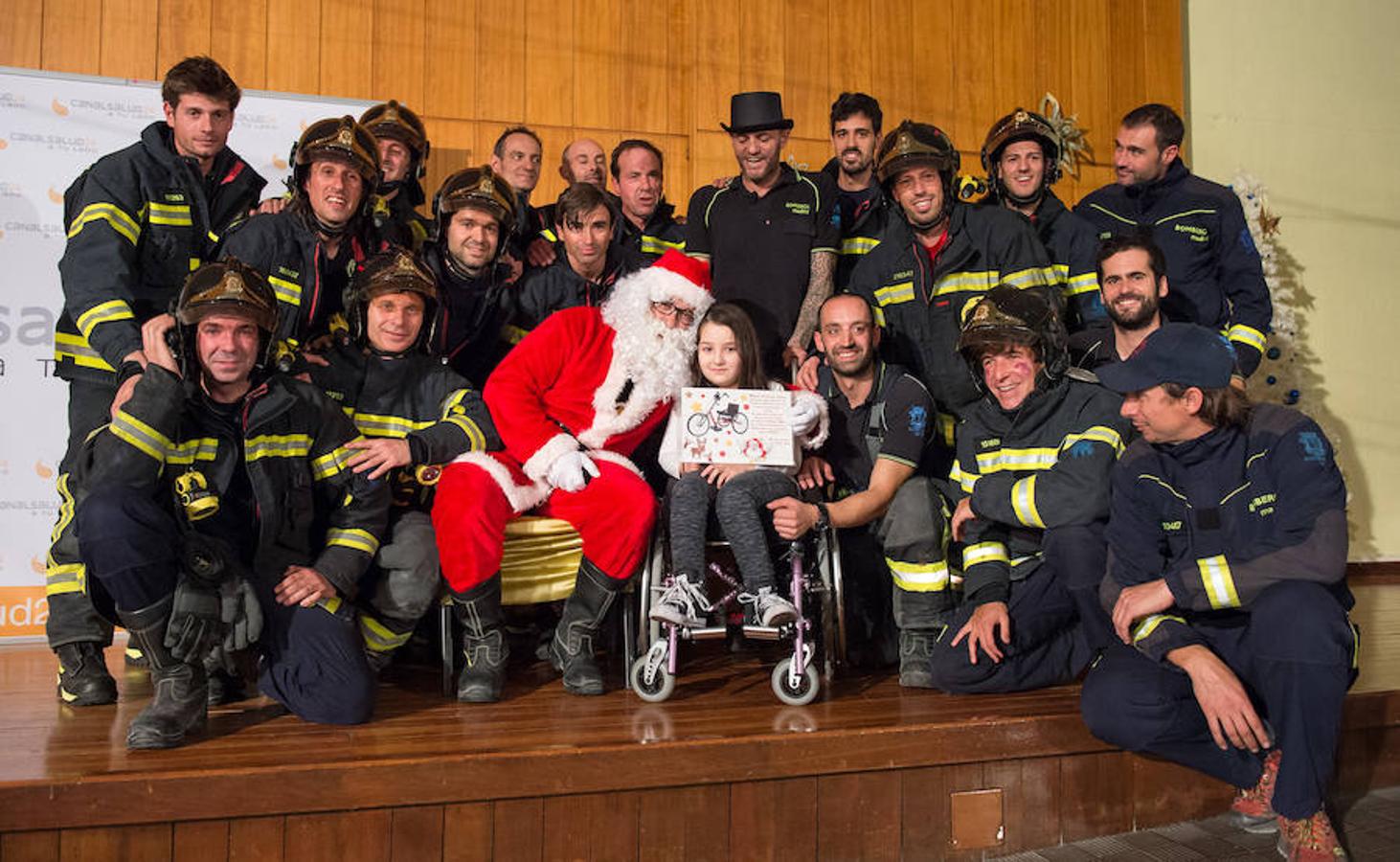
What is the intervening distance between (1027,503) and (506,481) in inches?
66.0

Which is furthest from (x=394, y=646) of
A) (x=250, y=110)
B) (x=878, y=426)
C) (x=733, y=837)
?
(x=250, y=110)

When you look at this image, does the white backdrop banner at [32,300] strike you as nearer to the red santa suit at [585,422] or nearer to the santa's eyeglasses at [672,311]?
the red santa suit at [585,422]

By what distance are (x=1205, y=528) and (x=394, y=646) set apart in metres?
2.49

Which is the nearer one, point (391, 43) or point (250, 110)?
point (250, 110)

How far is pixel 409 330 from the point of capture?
12.0ft

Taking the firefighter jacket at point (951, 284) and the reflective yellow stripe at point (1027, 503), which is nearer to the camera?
the reflective yellow stripe at point (1027, 503)

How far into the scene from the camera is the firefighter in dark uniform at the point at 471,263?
13.2 feet

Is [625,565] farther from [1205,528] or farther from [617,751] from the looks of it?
[1205,528]

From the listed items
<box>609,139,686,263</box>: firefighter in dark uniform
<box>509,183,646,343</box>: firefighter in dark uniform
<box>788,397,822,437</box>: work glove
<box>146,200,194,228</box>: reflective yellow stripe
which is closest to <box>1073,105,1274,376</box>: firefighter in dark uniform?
<box>788,397,822,437</box>: work glove

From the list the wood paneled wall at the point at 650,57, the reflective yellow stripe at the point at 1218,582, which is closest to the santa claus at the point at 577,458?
the reflective yellow stripe at the point at 1218,582

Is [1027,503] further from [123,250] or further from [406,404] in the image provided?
[123,250]

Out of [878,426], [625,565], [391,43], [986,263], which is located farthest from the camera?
[391,43]

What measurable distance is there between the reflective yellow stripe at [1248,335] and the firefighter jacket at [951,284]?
840 mm

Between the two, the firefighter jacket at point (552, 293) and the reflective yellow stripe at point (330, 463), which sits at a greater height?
the firefighter jacket at point (552, 293)
